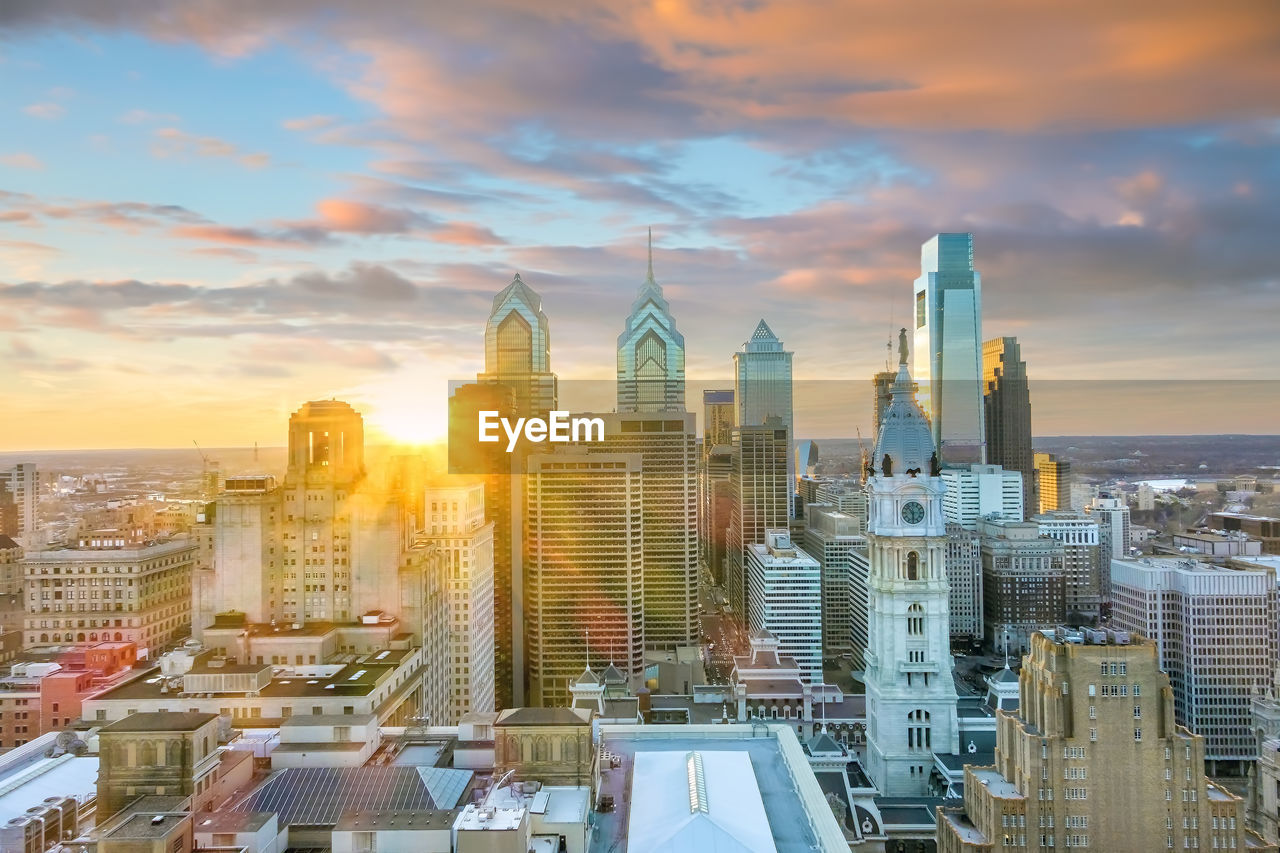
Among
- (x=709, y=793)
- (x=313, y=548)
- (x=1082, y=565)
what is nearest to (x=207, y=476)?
(x=313, y=548)

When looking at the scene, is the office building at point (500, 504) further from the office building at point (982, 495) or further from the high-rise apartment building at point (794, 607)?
the office building at point (982, 495)

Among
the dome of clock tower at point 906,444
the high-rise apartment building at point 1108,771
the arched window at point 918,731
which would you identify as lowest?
the arched window at point 918,731

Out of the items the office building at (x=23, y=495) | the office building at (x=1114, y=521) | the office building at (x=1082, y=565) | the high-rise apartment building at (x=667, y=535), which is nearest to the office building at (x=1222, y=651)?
the office building at (x=1114, y=521)

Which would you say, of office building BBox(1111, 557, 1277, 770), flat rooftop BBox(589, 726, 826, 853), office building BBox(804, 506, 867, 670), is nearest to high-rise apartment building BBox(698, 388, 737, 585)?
office building BBox(804, 506, 867, 670)

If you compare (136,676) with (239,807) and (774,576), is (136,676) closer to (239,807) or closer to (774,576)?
(239,807)

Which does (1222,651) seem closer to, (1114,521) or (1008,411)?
(1114,521)

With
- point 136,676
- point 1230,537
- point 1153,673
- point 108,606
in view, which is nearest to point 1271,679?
point 1230,537
